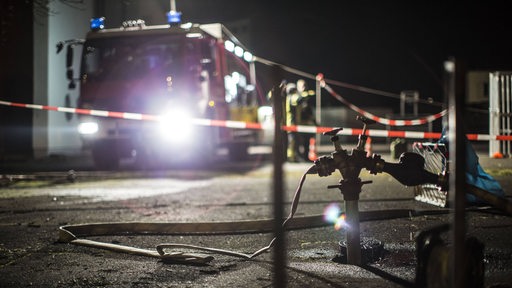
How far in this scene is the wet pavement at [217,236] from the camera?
3740 mm

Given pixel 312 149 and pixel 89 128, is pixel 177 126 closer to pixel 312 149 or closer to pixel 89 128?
pixel 89 128

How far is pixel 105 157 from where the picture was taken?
1245cm

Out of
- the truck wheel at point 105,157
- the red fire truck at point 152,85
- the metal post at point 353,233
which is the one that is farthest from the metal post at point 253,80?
the metal post at point 353,233

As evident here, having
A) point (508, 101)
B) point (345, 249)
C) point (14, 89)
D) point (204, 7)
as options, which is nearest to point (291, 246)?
point (345, 249)

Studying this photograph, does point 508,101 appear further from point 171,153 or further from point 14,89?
point 14,89

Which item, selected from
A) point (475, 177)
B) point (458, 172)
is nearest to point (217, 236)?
point (475, 177)

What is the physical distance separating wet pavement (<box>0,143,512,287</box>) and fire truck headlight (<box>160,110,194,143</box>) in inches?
82.3

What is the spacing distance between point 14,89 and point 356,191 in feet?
51.5

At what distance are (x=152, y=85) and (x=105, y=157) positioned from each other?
2.27 metres

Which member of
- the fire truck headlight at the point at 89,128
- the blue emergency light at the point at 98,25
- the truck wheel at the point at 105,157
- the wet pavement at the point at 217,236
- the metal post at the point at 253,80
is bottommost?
the wet pavement at the point at 217,236

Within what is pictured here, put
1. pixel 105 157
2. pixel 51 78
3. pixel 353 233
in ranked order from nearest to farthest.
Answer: pixel 353 233
pixel 105 157
pixel 51 78

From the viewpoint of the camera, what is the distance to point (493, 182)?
17.8 ft

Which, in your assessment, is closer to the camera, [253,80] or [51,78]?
[253,80]

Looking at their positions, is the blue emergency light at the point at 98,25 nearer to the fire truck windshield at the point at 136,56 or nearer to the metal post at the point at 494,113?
the fire truck windshield at the point at 136,56
